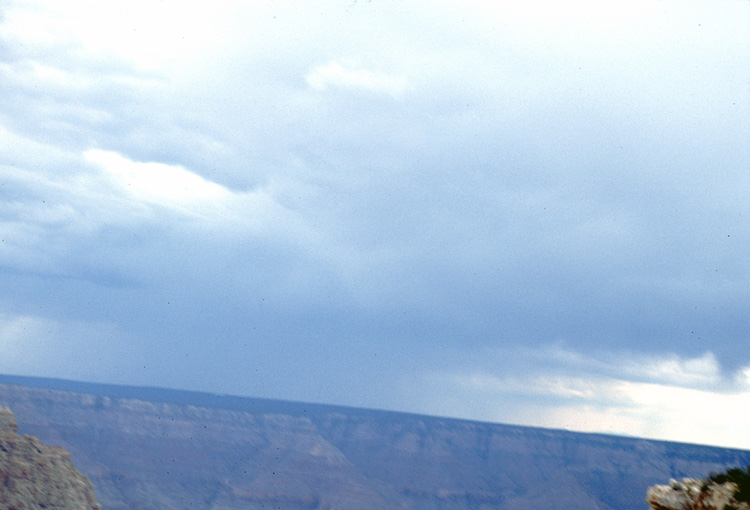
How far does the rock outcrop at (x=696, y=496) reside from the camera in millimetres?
23891

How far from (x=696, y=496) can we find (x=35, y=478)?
282ft

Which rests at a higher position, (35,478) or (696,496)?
(696,496)

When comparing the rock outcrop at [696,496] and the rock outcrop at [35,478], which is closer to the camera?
the rock outcrop at [696,496]

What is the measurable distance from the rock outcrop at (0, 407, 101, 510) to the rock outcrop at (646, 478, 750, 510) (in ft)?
256

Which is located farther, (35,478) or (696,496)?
(35,478)

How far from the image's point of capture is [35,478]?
89688 mm

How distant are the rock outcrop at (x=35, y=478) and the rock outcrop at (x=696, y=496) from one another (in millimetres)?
78065

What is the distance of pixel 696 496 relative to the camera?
1022 inches

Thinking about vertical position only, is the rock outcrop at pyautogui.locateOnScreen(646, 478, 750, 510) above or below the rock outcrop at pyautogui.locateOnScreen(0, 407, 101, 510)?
above

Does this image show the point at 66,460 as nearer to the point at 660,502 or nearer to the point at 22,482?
the point at 22,482

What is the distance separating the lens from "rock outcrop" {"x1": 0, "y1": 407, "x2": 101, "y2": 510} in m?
85.9

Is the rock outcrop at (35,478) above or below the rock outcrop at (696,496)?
below

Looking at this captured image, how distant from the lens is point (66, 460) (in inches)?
3903

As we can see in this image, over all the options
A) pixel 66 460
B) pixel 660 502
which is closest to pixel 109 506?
pixel 66 460
